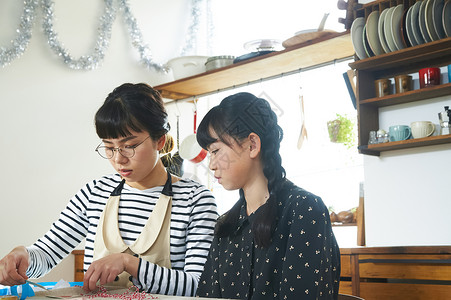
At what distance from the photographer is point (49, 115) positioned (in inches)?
142

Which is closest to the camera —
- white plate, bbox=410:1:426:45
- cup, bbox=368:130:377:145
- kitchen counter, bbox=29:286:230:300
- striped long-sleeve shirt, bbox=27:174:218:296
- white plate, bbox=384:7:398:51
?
kitchen counter, bbox=29:286:230:300

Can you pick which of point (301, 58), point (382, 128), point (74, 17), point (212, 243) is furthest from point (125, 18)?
point (212, 243)

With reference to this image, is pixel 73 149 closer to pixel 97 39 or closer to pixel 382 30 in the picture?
pixel 97 39

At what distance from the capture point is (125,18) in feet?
13.5

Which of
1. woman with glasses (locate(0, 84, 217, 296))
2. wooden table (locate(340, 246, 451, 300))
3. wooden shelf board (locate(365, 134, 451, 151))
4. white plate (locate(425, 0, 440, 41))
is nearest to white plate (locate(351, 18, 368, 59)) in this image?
white plate (locate(425, 0, 440, 41))

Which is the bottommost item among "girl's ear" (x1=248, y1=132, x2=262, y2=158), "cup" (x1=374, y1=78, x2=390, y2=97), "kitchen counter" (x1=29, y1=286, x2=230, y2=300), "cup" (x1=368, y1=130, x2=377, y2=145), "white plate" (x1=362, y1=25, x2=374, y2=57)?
"kitchen counter" (x1=29, y1=286, x2=230, y2=300)

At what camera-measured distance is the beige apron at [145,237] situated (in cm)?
150

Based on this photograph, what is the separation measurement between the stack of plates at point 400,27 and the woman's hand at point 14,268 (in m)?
1.98

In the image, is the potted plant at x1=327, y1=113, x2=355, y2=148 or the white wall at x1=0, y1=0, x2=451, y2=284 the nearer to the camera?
the white wall at x1=0, y1=0, x2=451, y2=284

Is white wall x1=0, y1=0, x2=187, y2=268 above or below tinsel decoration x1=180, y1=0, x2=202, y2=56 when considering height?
below

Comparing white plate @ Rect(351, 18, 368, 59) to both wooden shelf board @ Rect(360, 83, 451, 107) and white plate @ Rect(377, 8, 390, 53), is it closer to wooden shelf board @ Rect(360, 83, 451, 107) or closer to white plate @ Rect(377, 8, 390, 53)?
white plate @ Rect(377, 8, 390, 53)

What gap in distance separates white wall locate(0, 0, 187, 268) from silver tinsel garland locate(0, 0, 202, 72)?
0.14 feet

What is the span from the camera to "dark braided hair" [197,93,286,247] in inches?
55.1

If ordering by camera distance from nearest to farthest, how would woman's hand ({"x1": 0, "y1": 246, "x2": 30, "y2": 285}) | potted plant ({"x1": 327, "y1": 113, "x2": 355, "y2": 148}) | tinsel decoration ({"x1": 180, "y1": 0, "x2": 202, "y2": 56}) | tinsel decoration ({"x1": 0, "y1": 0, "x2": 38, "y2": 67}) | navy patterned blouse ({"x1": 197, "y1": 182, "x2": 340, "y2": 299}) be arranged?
navy patterned blouse ({"x1": 197, "y1": 182, "x2": 340, "y2": 299}) → woman's hand ({"x1": 0, "y1": 246, "x2": 30, "y2": 285}) → potted plant ({"x1": 327, "y1": 113, "x2": 355, "y2": 148}) → tinsel decoration ({"x1": 0, "y1": 0, "x2": 38, "y2": 67}) → tinsel decoration ({"x1": 180, "y1": 0, "x2": 202, "y2": 56})
